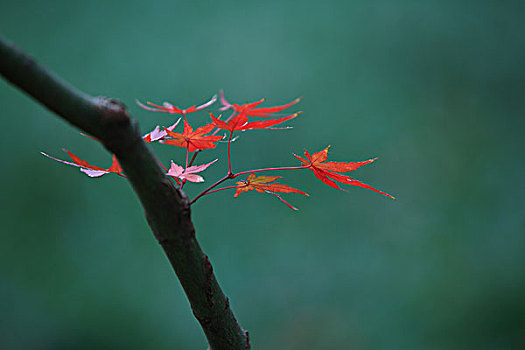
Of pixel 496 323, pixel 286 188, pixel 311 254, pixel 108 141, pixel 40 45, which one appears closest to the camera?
pixel 108 141

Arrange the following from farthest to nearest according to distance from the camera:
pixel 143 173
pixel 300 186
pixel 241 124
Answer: pixel 300 186 < pixel 241 124 < pixel 143 173

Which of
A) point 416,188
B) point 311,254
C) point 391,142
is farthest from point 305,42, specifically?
point 311,254

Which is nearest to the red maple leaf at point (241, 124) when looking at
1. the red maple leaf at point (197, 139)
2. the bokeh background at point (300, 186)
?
the red maple leaf at point (197, 139)

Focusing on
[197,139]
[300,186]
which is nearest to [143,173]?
[197,139]

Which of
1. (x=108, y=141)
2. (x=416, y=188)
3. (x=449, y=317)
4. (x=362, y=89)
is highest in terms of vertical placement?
(x=362, y=89)

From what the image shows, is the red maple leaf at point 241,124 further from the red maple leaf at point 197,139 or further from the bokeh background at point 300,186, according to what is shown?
the bokeh background at point 300,186

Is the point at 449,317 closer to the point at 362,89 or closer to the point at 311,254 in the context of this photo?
the point at 311,254

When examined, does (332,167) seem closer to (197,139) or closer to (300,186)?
(197,139)
